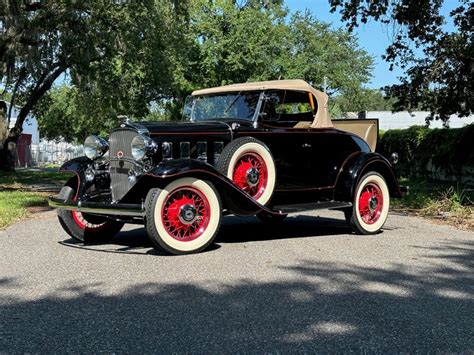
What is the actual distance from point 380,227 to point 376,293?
3.69 meters

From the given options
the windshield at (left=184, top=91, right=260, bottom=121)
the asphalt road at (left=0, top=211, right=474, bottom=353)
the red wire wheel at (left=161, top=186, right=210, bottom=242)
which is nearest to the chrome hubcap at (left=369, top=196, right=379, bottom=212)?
the asphalt road at (left=0, top=211, right=474, bottom=353)

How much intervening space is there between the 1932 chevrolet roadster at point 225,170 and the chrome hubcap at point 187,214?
0.01 metres

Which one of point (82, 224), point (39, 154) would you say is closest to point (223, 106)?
point (82, 224)

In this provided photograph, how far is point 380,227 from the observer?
8.16 m

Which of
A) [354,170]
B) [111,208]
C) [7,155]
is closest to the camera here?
[111,208]

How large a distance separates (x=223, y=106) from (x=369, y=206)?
2.66 metres

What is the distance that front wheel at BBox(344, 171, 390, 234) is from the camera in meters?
7.88

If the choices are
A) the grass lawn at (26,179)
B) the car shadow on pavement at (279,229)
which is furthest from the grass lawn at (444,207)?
the grass lawn at (26,179)

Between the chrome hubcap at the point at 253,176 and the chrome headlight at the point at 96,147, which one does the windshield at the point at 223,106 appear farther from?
the chrome headlight at the point at 96,147

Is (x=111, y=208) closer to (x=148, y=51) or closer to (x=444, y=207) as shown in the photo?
(x=444, y=207)

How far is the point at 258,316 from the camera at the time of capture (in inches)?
156

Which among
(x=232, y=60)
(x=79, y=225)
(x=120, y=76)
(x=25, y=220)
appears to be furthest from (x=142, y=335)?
(x=232, y=60)

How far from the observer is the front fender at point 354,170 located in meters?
7.77

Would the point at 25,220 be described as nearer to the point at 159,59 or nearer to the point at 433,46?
the point at 433,46
